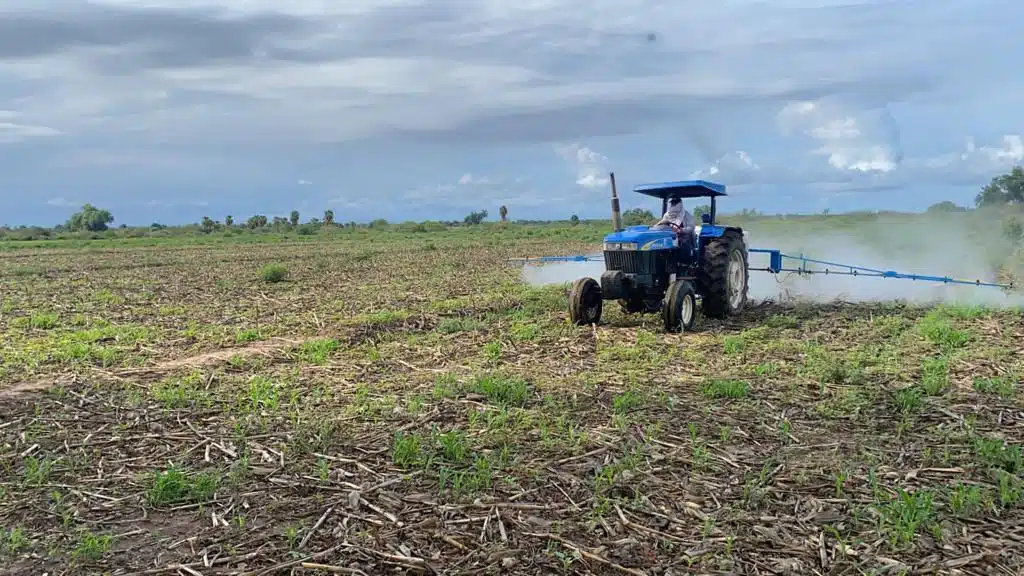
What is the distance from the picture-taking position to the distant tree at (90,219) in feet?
243

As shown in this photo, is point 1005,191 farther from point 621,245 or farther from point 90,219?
point 90,219

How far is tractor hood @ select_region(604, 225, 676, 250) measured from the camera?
1052 centimetres

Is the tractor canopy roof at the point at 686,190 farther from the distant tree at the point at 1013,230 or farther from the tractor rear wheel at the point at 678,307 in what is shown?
the distant tree at the point at 1013,230

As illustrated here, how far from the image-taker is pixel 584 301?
10.5 meters

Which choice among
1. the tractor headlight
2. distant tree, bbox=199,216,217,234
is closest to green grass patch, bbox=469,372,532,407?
the tractor headlight

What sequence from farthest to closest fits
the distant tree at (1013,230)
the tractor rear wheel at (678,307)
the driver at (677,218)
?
the distant tree at (1013,230) → the driver at (677,218) → the tractor rear wheel at (678,307)

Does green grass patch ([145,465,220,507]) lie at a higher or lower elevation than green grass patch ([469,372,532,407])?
lower

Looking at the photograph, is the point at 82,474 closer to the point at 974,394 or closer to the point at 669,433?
the point at 669,433

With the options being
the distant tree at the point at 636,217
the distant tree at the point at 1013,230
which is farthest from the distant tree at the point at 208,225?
the distant tree at the point at 1013,230

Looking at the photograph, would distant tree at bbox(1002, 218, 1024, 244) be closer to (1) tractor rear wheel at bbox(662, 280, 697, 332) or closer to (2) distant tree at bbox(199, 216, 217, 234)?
(1) tractor rear wheel at bbox(662, 280, 697, 332)

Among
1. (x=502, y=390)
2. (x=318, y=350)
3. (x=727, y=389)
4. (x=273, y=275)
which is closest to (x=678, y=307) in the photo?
(x=727, y=389)

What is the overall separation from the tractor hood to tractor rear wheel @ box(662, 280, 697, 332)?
2.33ft

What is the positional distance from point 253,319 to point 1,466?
267 inches

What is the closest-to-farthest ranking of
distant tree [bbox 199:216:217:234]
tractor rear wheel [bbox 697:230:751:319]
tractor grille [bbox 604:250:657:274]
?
tractor grille [bbox 604:250:657:274]
tractor rear wheel [bbox 697:230:751:319]
distant tree [bbox 199:216:217:234]
